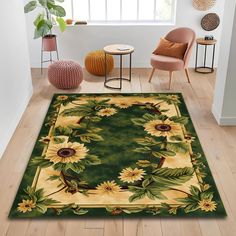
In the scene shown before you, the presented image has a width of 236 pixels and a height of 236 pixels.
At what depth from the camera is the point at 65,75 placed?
235 inches

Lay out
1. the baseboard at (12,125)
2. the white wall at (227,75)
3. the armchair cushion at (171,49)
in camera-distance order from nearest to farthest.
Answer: the baseboard at (12,125) < the white wall at (227,75) < the armchair cushion at (171,49)

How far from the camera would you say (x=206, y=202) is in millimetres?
3553

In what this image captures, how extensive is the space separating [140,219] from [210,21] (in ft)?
14.7

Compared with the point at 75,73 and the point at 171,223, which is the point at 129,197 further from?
the point at 75,73

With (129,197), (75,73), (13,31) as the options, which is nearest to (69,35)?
(75,73)

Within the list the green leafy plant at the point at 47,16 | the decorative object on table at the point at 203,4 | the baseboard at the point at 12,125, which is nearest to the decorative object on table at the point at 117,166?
the baseboard at the point at 12,125

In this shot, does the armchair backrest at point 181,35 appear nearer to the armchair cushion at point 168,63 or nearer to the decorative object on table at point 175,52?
the decorative object on table at point 175,52

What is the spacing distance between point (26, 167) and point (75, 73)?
7.44 ft

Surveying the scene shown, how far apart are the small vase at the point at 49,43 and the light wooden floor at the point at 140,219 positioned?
487mm

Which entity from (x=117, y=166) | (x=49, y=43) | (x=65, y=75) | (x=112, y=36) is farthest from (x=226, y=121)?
(x=49, y=43)

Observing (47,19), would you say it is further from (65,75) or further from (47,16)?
(65,75)

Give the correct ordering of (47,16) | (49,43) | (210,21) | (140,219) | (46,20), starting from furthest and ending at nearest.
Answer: (210,21) → (49,43) → (47,16) → (46,20) → (140,219)

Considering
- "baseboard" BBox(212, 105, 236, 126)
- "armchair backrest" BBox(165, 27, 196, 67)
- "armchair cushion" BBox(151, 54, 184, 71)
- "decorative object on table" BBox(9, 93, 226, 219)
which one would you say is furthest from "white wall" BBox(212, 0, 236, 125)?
"armchair backrest" BBox(165, 27, 196, 67)

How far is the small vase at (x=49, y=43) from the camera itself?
21.7ft
